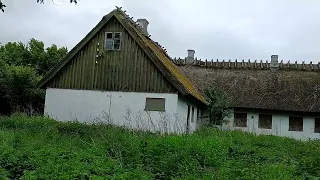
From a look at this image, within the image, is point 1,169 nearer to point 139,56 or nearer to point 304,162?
point 304,162

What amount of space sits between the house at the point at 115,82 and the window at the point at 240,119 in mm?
6689

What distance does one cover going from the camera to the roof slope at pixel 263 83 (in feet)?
90.4

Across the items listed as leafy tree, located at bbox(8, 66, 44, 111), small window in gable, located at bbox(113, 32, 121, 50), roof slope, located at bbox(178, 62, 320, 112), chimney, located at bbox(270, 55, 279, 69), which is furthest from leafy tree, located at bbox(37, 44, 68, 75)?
small window in gable, located at bbox(113, 32, 121, 50)

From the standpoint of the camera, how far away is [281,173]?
7414mm

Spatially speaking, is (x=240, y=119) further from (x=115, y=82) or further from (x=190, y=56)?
(x=115, y=82)

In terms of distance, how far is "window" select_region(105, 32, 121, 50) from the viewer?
21938 millimetres

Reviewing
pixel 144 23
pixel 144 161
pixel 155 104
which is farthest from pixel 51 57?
pixel 144 161

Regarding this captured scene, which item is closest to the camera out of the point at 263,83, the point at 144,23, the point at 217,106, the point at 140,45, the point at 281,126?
the point at 140,45

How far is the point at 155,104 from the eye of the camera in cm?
2088

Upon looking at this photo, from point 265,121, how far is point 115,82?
11703 mm

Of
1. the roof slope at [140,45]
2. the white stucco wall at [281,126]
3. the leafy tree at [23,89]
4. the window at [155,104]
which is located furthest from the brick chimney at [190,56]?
the window at [155,104]

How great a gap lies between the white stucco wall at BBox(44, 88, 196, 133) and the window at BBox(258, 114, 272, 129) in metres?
7.95

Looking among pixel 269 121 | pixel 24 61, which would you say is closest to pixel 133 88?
pixel 269 121

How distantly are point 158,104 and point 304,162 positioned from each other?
1250cm
